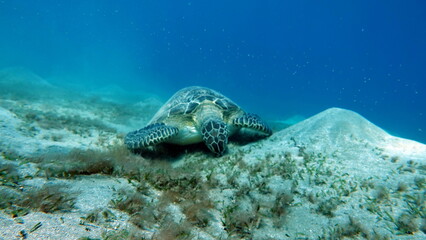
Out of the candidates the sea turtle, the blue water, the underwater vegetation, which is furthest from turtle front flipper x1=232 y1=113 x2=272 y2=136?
the blue water

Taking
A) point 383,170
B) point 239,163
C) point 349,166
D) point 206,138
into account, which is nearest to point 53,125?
point 206,138

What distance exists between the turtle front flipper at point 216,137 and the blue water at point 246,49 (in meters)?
31.9

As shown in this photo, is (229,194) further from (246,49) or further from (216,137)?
(246,49)

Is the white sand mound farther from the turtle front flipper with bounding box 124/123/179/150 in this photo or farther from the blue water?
the blue water

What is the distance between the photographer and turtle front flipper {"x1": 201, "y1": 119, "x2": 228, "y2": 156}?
4.92 metres

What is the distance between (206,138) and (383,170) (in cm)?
350

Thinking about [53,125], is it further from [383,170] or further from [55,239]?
[383,170]

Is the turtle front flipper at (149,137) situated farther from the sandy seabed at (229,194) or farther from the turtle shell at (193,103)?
the turtle shell at (193,103)

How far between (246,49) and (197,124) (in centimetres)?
11382

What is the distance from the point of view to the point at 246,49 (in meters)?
112

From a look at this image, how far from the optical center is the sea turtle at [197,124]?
4945 millimetres

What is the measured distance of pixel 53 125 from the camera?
251 inches

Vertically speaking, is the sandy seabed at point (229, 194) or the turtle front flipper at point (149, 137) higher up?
the turtle front flipper at point (149, 137)

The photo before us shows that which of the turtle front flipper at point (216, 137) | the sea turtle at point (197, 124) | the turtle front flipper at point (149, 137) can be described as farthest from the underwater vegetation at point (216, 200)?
the turtle front flipper at point (149, 137)
